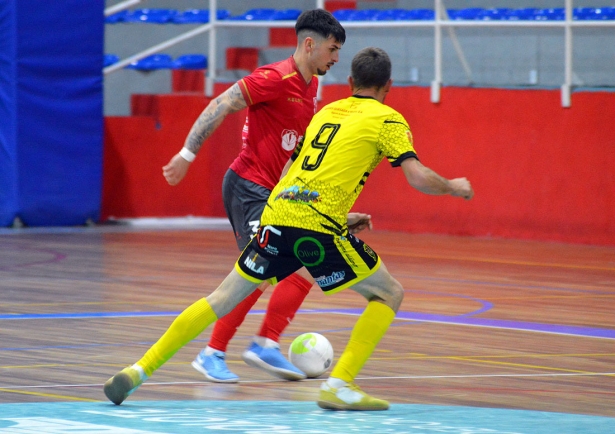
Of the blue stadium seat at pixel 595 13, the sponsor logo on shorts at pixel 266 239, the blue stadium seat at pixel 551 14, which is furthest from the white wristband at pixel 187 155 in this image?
the blue stadium seat at pixel 551 14

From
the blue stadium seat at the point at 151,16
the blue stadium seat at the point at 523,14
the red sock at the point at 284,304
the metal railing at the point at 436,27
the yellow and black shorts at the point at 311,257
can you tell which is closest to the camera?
the yellow and black shorts at the point at 311,257

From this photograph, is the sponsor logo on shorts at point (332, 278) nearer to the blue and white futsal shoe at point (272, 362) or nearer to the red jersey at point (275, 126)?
the blue and white futsal shoe at point (272, 362)

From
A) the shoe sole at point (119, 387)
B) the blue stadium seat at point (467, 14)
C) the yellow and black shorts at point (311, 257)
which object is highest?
the blue stadium seat at point (467, 14)

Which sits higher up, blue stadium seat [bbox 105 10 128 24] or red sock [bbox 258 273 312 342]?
blue stadium seat [bbox 105 10 128 24]

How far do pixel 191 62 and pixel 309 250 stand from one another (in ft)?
44.0

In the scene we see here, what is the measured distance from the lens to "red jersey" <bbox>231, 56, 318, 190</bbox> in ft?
23.1

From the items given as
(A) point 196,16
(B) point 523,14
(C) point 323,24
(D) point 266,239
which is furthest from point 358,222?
(A) point 196,16

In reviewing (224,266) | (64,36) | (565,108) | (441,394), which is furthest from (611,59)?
(441,394)

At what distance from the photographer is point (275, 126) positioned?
23.4 feet

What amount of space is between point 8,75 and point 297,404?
1150cm

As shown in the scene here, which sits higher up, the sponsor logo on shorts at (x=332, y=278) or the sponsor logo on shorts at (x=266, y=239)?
the sponsor logo on shorts at (x=266, y=239)

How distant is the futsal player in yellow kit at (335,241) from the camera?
19.3 ft

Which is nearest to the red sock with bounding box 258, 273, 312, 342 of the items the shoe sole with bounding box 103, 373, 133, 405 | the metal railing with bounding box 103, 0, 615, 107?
the shoe sole with bounding box 103, 373, 133, 405

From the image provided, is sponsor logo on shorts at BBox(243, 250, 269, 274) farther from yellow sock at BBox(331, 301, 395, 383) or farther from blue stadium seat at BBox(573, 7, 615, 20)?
blue stadium seat at BBox(573, 7, 615, 20)
